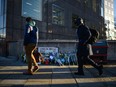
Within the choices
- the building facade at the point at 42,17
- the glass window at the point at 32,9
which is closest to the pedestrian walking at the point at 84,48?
the building facade at the point at 42,17

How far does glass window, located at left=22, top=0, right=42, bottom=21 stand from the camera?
27.1 meters

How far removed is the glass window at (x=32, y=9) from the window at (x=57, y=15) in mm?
2891

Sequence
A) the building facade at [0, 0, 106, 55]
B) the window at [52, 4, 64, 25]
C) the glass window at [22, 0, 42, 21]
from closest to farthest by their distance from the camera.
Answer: the building facade at [0, 0, 106, 55], the glass window at [22, 0, 42, 21], the window at [52, 4, 64, 25]

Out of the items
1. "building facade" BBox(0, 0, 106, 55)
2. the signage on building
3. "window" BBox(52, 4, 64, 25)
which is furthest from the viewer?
"window" BBox(52, 4, 64, 25)

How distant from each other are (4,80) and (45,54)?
22.4ft

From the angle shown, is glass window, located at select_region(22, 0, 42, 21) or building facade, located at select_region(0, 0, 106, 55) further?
glass window, located at select_region(22, 0, 42, 21)

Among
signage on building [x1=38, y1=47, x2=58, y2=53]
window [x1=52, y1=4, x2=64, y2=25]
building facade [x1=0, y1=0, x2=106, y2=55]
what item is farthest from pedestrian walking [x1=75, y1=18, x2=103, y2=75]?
window [x1=52, y1=4, x2=64, y2=25]

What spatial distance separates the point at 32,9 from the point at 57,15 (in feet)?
18.7

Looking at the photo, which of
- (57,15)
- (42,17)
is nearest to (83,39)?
(42,17)

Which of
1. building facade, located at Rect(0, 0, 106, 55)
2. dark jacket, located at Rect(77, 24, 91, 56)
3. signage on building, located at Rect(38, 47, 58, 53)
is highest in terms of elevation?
building facade, located at Rect(0, 0, 106, 55)

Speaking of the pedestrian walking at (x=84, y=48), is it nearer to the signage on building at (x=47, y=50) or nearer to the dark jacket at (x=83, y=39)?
the dark jacket at (x=83, y=39)

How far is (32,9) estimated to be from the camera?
93.2ft

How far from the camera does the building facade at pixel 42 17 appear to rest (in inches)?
1000

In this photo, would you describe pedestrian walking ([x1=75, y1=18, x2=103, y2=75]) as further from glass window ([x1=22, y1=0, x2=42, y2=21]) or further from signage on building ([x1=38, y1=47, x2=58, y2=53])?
glass window ([x1=22, y1=0, x2=42, y2=21])
